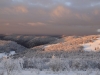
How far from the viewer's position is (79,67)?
20781 millimetres

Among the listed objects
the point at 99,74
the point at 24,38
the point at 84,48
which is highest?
the point at 24,38

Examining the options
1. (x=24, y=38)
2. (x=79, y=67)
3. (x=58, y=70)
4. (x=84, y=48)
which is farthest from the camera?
(x=24, y=38)

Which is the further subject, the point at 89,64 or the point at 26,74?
the point at 89,64

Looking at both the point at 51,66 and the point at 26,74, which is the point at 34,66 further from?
the point at 26,74

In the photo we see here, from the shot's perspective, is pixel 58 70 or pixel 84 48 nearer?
pixel 58 70

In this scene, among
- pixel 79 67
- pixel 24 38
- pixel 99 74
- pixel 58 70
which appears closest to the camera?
pixel 99 74

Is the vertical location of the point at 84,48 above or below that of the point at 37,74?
above

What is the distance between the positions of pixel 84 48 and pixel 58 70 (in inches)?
749

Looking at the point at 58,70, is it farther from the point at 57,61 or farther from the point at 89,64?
the point at 89,64

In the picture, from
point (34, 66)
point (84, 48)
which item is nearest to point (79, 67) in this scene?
point (34, 66)

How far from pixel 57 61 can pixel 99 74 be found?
429cm

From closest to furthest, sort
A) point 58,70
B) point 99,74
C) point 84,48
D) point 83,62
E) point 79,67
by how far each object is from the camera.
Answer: point 99,74 < point 58,70 < point 79,67 < point 83,62 < point 84,48

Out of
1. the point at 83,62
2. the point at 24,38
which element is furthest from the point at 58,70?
the point at 24,38

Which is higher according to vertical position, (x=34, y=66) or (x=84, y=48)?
(x=84, y=48)
